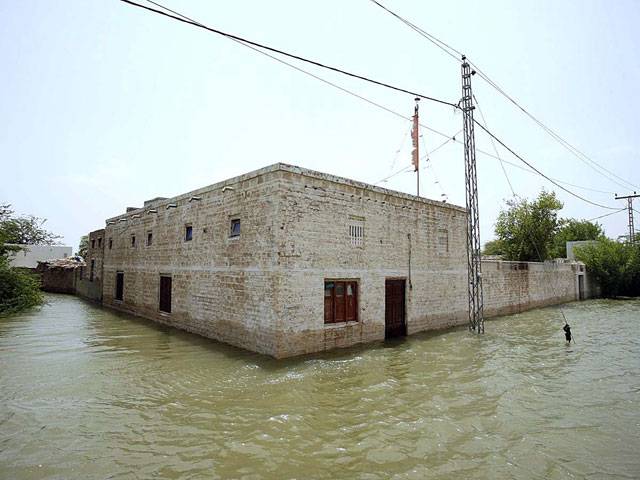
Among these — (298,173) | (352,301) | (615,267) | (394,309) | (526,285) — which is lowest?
(394,309)

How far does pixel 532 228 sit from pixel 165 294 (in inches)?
1330

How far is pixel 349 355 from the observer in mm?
10328

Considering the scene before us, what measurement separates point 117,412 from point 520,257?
37.5 m

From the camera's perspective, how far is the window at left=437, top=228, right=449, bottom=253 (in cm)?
1533

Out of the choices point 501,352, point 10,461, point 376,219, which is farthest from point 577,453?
point 376,219

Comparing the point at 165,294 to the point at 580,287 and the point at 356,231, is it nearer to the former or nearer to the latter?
the point at 356,231

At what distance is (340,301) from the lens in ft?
37.2

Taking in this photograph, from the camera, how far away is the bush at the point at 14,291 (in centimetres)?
1719

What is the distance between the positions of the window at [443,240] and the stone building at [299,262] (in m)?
0.04

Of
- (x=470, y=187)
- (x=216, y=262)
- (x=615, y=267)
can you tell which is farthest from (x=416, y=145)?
(x=615, y=267)

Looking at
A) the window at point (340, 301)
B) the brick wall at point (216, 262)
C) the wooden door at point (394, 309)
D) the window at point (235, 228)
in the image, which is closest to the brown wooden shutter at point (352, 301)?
the window at point (340, 301)

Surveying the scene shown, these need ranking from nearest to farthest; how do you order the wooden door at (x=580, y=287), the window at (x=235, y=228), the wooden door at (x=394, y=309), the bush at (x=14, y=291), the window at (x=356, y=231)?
the window at (x=235, y=228)
the window at (x=356, y=231)
the wooden door at (x=394, y=309)
the bush at (x=14, y=291)
the wooden door at (x=580, y=287)

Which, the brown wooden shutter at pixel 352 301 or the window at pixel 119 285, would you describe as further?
the window at pixel 119 285

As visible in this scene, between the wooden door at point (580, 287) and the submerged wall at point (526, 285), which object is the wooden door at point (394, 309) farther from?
the wooden door at point (580, 287)
